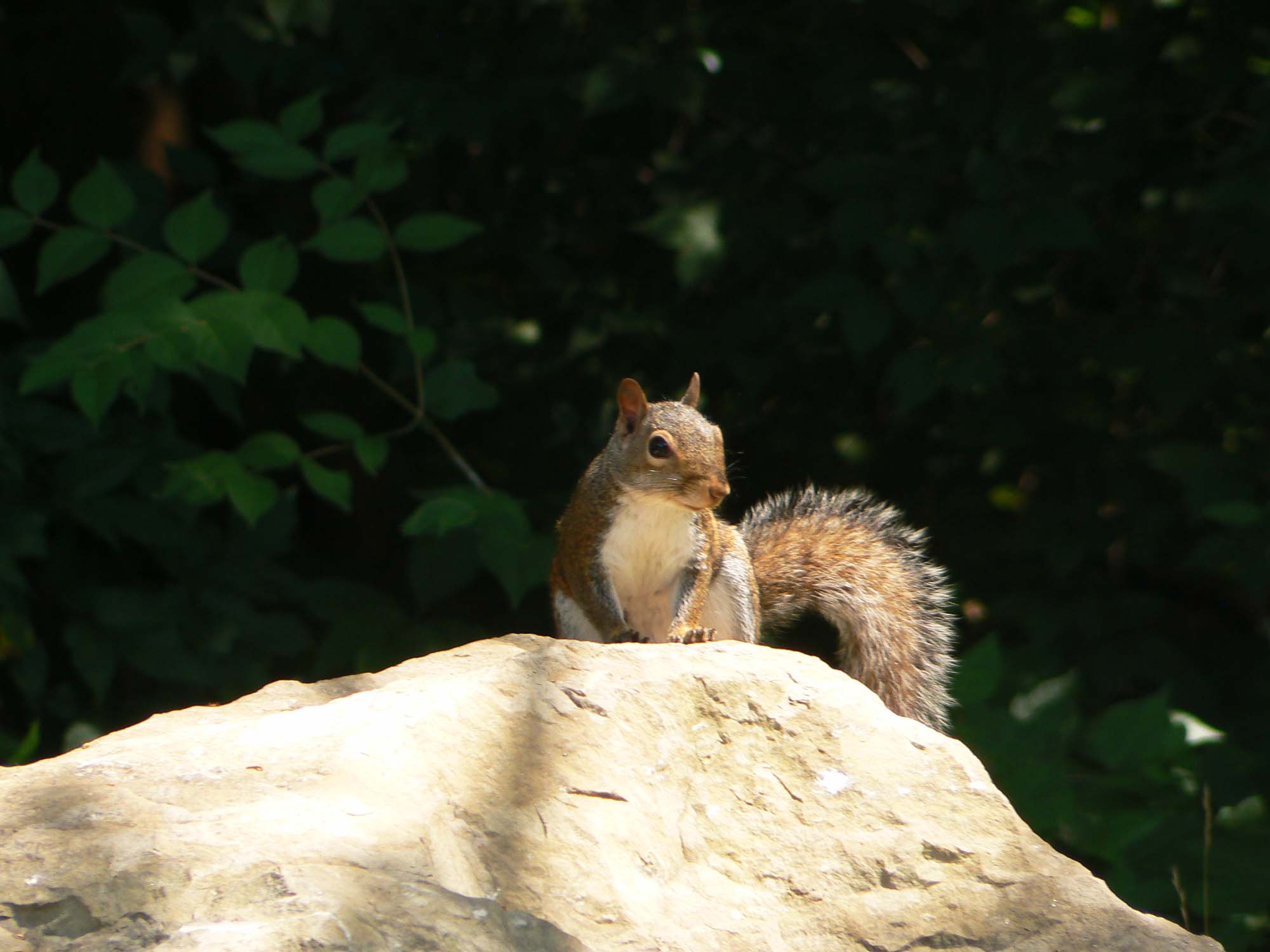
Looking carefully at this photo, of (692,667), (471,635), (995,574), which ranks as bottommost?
(692,667)

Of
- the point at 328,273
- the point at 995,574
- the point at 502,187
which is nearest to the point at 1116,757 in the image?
the point at 995,574

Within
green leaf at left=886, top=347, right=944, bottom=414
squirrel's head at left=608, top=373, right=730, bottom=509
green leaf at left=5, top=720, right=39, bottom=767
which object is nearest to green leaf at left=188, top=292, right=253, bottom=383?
squirrel's head at left=608, top=373, right=730, bottom=509

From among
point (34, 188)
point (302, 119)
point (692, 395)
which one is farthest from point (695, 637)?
point (34, 188)

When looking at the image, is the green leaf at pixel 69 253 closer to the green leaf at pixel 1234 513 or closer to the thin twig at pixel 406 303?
the thin twig at pixel 406 303

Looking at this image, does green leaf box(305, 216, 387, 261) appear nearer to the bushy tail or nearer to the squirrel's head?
the squirrel's head

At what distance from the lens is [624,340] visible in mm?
2615

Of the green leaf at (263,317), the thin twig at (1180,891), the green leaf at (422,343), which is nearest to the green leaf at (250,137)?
the green leaf at (263,317)

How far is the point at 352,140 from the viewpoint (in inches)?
84.8

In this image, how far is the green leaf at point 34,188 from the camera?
2156 millimetres

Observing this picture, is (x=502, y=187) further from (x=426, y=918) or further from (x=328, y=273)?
(x=426, y=918)

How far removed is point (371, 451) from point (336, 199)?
398 millimetres

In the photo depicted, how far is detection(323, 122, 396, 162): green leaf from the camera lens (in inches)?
84.7

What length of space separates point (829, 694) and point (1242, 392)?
1.53m

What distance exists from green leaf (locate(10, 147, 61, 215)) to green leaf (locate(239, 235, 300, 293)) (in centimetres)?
31
